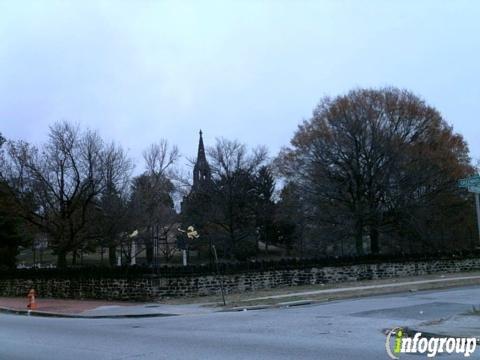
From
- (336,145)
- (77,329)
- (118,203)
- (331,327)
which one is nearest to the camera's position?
(331,327)

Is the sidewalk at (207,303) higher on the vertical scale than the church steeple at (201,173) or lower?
lower

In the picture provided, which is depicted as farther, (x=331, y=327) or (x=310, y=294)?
(x=310, y=294)

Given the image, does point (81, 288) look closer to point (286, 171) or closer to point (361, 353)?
point (361, 353)

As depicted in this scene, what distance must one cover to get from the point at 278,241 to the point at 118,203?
139ft

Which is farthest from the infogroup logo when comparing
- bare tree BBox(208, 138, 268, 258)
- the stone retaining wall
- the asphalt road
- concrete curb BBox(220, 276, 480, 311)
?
bare tree BBox(208, 138, 268, 258)

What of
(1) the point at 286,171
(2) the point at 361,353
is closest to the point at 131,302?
(2) the point at 361,353

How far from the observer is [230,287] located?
1130 inches

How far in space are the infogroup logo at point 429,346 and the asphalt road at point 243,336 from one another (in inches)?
9.9

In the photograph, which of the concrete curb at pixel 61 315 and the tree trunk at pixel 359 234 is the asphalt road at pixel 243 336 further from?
the tree trunk at pixel 359 234

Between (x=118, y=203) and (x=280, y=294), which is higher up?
(x=118, y=203)

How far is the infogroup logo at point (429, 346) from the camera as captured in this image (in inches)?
381

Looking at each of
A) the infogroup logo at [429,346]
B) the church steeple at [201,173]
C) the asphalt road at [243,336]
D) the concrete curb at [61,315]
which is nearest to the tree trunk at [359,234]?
the church steeple at [201,173]

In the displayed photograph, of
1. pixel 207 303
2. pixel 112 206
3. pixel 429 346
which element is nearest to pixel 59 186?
pixel 112 206

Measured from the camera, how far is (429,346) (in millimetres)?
10266
